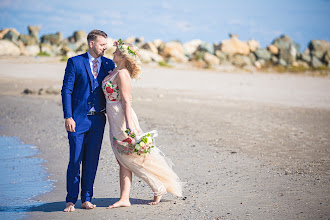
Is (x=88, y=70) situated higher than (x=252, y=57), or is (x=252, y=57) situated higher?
(x=252, y=57)

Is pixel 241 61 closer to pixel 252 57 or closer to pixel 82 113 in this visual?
pixel 252 57

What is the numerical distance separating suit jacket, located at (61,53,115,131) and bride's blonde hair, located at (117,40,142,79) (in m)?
0.43

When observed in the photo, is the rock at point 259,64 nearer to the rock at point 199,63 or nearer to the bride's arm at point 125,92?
the rock at point 199,63

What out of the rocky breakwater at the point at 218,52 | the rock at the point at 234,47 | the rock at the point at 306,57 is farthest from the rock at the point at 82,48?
the rock at the point at 306,57

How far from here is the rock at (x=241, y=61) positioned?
32.6 metres

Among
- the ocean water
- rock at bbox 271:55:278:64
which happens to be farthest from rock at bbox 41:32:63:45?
the ocean water

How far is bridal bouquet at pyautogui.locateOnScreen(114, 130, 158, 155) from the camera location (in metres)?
5.44

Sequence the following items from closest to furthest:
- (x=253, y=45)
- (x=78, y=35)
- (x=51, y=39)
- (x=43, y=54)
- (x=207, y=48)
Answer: (x=43, y=54)
(x=207, y=48)
(x=253, y=45)
(x=51, y=39)
(x=78, y=35)

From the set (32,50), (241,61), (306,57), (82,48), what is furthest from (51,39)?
(306,57)

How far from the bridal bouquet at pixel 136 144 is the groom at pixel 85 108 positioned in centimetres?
29

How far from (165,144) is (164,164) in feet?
13.1

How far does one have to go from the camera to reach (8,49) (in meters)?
29.9

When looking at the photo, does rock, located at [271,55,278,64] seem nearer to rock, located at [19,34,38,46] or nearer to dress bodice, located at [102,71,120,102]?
rock, located at [19,34,38,46]

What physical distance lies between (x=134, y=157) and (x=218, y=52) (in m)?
29.2
